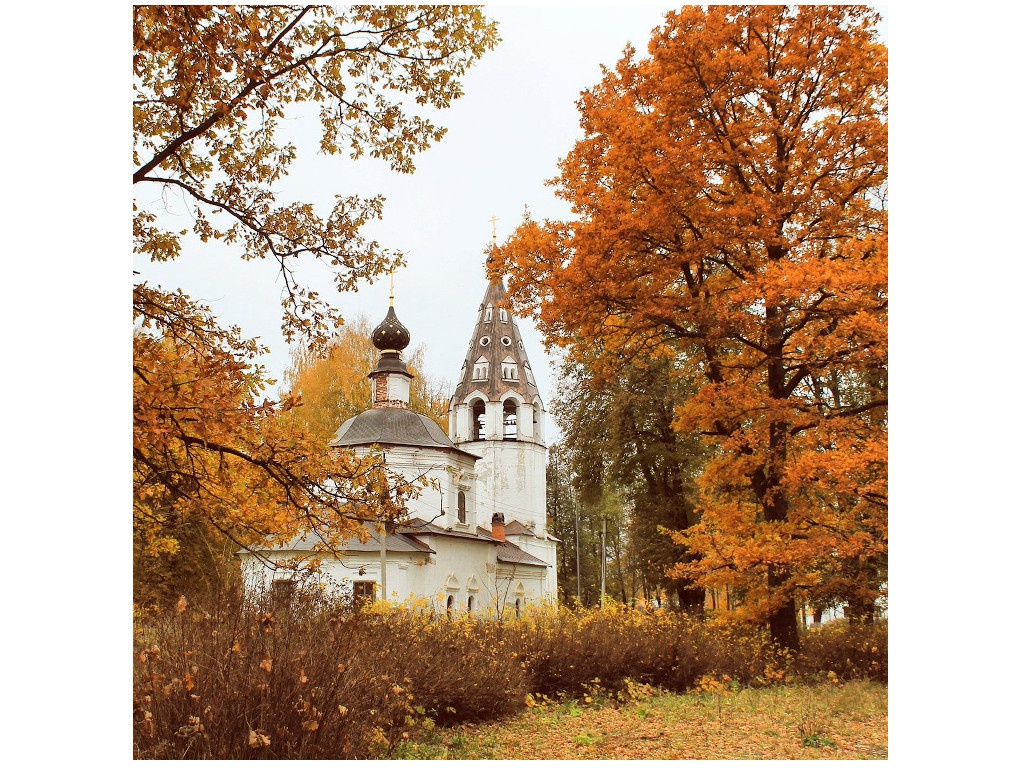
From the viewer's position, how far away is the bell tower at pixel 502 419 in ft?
27.9

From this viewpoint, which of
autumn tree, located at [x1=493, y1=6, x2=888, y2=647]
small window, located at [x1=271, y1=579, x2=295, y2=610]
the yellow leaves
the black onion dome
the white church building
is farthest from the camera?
the white church building

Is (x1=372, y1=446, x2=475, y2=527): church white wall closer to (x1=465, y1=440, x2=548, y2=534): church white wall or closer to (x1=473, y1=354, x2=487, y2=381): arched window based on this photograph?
(x1=465, y1=440, x2=548, y2=534): church white wall

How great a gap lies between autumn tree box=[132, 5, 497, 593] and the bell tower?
2206 millimetres

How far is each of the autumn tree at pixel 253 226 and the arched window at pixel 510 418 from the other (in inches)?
148

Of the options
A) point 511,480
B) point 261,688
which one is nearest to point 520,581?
point 511,480

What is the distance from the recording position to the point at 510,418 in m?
9.80

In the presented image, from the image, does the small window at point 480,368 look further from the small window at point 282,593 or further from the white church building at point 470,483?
the small window at point 282,593

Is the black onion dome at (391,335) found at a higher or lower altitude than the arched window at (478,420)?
higher

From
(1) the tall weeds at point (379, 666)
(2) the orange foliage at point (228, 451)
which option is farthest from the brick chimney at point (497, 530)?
(2) the orange foliage at point (228, 451)

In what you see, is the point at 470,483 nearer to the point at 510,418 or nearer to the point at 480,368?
the point at 510,418

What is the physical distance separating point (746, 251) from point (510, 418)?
144 inches

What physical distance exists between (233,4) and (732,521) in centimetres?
526

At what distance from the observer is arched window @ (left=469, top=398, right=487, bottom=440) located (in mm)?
10102

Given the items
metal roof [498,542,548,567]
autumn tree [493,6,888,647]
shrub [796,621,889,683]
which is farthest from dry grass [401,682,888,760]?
metal roof [498,542,548,567]
